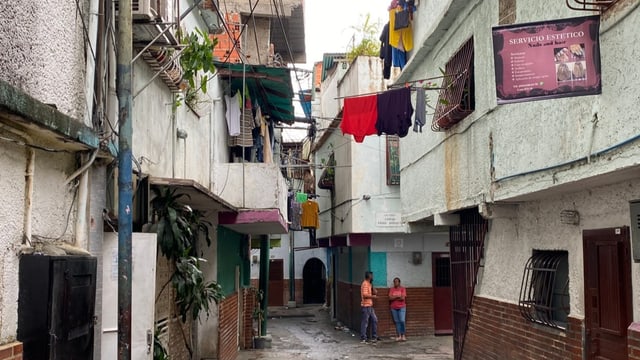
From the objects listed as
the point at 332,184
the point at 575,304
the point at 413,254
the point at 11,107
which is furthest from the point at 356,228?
the point at 11,107

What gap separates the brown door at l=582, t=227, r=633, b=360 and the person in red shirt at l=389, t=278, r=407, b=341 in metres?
11.4

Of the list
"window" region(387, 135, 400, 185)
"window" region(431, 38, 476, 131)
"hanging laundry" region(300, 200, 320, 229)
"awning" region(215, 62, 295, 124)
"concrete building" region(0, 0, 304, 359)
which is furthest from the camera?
"hanging laundry" region(300, 200, 320, 229)

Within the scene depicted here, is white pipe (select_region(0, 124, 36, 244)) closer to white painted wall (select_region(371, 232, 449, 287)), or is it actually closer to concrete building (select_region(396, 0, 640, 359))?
concrete building (select_region(396, 0, 640, 359))

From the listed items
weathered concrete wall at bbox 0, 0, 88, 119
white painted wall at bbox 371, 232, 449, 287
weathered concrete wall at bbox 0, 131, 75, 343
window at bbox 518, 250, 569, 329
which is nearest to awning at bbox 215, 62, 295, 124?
white painted wall at bbox 371, 232, 449, 287

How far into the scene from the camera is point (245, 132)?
545 inches

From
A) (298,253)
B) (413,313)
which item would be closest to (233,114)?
(413,313)

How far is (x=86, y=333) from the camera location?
A: 4680mm

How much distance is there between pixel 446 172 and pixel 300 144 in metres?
23.1

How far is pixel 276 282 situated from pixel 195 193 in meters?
24.1

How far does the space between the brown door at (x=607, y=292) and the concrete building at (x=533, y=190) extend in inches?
0.5

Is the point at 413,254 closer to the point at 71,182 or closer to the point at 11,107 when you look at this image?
the point at 71,182

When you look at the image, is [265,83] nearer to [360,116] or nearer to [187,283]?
[360,116]

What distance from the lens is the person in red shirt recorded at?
17.9 meters

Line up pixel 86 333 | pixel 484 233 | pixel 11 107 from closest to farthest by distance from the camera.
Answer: pixel 11 107 → pixel 86 333 → pixel 484 233
